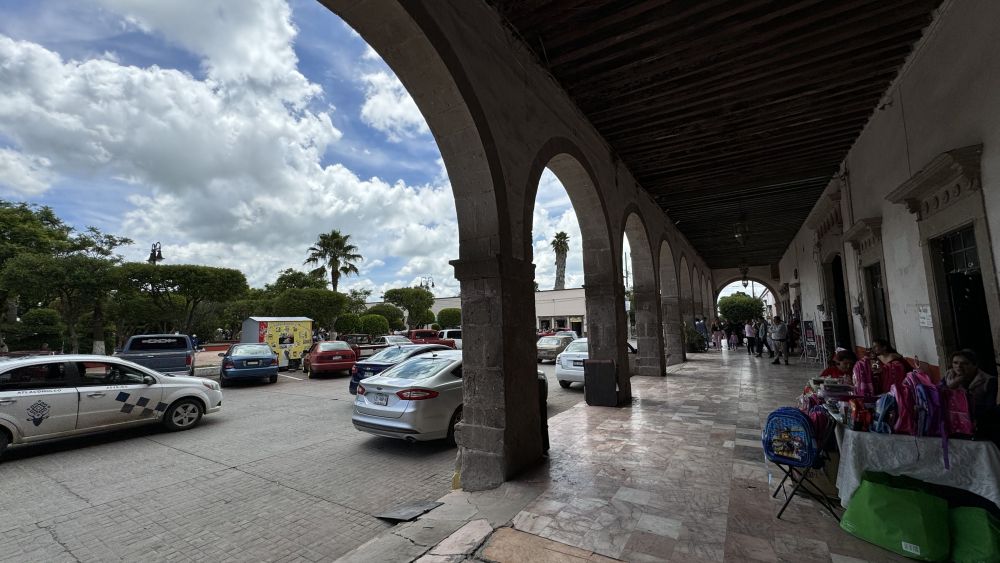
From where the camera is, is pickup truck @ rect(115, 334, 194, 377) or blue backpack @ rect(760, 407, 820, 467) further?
pickup truck @ rect(115, 334, 194, 377)

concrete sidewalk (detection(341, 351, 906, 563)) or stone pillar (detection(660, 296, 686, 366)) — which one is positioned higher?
stone pillar (detection(660, 296, 686, 366))

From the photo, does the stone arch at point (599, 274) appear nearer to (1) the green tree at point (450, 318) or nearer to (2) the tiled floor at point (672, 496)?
(2) the tiled floor at point (672, 496)

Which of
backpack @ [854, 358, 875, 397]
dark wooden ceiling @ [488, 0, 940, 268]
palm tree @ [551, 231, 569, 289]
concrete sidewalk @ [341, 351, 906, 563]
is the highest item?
palm tree @ [551, 231, 569, 289]

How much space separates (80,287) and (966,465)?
944 inches

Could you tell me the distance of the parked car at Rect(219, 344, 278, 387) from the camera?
39.0 feet

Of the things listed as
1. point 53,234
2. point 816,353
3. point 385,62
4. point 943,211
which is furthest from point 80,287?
point 816,353

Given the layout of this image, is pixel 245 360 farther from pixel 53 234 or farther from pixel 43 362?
pixel 53 234

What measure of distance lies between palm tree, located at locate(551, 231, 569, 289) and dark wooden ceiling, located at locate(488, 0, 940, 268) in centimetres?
3243

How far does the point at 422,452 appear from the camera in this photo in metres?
5.41

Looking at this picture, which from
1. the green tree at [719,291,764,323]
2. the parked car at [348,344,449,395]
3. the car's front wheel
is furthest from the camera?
the green tree at [719,291,764,323]

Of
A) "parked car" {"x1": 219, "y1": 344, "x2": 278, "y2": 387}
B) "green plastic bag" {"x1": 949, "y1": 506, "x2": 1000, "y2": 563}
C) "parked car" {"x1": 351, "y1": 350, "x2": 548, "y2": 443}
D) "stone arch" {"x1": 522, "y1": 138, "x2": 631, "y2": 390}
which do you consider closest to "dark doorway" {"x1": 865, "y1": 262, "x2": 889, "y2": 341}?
"stone arch" {"x1": 522, "y1": 138, "x2": 631, "y2": 390}

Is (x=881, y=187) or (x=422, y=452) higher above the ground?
(x=881, y=187)

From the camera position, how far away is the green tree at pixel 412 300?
4162cm

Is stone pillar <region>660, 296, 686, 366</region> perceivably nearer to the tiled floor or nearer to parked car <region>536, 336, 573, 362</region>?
parked car <region>536, 336, 573, 362</region>
